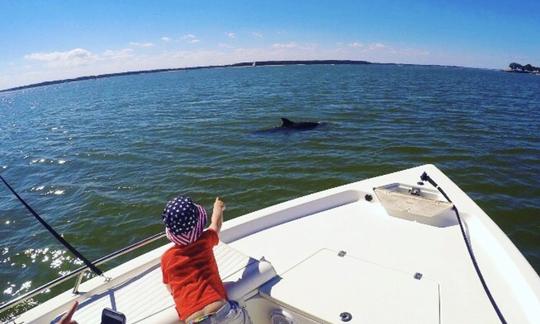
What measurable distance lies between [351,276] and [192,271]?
199cm

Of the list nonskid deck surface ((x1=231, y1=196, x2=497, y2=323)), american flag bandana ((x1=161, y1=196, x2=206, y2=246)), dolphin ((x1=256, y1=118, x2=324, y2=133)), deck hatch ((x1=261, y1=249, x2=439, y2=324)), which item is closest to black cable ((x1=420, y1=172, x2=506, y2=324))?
nonskid deck surface ((x1=231, y1=196, x2=497, y2=323))

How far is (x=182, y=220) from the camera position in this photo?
10.4 feet

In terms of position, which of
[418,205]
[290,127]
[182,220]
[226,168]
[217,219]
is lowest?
[226,168]

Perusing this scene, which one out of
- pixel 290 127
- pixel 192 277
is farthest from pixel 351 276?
pixel 290 127

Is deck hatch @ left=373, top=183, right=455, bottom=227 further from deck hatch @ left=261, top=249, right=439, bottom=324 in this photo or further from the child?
the child

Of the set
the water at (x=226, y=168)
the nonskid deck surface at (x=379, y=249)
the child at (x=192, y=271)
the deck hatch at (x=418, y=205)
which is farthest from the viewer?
the water at (x=226, y=168)

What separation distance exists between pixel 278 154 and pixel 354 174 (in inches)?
150

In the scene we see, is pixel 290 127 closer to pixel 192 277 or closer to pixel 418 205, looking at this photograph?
pixel 418 205

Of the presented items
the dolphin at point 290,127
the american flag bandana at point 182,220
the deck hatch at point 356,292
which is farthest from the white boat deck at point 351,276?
the dolphin at point 290,127

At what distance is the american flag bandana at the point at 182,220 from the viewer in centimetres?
316

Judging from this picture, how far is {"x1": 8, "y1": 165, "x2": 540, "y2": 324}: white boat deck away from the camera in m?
3.61

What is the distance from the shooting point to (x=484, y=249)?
473cm

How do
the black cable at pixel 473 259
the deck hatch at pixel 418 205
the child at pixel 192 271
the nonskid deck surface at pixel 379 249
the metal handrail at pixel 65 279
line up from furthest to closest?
the deck hatch at pixel 418 205
the nonskid deck surface at pixel 379 249
the black cable at pixel 473 259
the metal handrail at pixel 65 279
the child at pixel 192 271

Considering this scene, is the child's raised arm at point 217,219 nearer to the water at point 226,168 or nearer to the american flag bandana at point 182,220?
the american flag bandana at point 182,220
